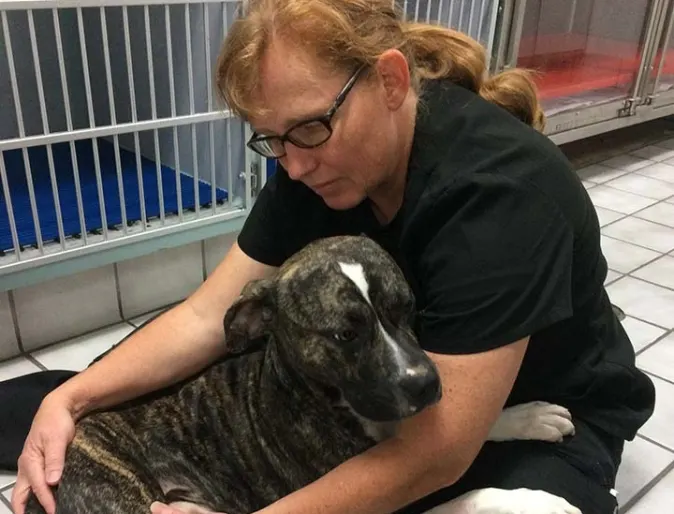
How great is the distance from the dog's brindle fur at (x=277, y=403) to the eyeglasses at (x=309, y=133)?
0.19 metres

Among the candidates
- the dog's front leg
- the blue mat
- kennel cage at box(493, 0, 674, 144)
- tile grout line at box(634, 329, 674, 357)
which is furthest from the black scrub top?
kennel cage at box(493, 0, 674, 144)

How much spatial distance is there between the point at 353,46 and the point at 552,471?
0.88 m

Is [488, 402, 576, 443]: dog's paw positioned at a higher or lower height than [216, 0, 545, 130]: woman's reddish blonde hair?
lower

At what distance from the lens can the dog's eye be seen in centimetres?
121

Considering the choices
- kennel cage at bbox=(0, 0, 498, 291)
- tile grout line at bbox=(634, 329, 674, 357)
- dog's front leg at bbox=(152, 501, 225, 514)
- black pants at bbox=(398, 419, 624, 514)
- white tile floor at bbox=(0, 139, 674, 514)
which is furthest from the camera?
tile grout line at bbox=(634, 329, 674, 357)

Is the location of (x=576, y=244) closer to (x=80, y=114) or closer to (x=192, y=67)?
(x=192, y=67)

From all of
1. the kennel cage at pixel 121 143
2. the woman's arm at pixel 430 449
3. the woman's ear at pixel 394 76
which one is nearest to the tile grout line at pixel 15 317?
the kennel cage at pixel 121 143

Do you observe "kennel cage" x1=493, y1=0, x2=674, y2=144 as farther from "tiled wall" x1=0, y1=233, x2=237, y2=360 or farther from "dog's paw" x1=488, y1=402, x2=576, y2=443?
"dog's paw" x1=488, y1=402, x2=576, y2=443

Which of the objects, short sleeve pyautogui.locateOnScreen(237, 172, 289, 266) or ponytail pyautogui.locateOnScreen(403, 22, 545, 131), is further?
short sleeve pyautogui.locateOnScreen(237, 172, 289, 266)

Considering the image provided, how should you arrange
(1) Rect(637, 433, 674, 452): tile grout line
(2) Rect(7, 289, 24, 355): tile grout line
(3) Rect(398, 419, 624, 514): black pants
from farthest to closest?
(2) Rect(7, 289, 24, 355): tile grout line < (1) Rect(637, 433, 674, 452): tile grout line < (3) Rect(398, 419, 624, 514): black pants

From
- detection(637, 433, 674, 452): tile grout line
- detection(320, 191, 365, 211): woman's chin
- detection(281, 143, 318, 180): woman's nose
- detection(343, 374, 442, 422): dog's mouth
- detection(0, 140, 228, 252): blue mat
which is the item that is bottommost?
detection(637, 433, 674, 452): tile grout line

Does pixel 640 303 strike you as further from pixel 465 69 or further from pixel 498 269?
pixel 498 269

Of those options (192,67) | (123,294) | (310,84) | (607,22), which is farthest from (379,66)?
(607,22)

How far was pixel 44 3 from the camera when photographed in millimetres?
1857
